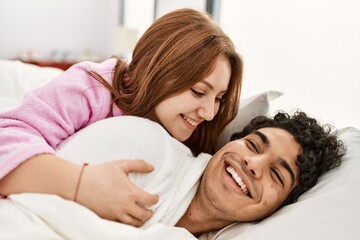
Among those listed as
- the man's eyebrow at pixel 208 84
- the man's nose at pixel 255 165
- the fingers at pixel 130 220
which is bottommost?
the fingers at pixel 130 220

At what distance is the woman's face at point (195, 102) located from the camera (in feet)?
4.26

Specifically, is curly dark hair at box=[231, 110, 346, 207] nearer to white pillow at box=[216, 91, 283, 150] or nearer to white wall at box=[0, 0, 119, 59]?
white pillow at box=[216, 91, 283, 150]

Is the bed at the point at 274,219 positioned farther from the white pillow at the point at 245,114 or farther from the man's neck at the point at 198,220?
the white pillow at the point at 245,114

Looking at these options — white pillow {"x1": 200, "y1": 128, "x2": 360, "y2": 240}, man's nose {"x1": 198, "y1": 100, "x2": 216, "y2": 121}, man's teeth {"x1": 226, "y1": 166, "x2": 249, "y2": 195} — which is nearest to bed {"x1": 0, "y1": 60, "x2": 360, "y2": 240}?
white pillow {"x1": 200, "y1": 128, "x2": 360, "y2": 240}

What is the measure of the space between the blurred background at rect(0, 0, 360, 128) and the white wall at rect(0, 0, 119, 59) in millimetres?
11

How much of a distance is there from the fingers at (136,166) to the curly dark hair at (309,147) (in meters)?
0.49

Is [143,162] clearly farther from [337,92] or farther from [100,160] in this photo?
[337,92]

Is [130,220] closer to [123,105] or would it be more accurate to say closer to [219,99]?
[123,105]

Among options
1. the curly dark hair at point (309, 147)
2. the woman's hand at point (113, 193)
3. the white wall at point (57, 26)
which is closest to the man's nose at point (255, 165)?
the curly dark hair at point (309, 147)

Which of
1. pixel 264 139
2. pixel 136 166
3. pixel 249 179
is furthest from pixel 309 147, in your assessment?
pixel 136 166

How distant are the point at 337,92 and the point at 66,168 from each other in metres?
1.24

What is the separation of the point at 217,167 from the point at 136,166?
31 centimetres

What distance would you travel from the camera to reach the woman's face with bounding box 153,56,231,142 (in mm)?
1300

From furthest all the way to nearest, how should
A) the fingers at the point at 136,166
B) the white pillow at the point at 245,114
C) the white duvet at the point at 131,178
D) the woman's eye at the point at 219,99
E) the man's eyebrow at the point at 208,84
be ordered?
the white pillow at the point at 245,114
the woman's eye at the point at 219,99
the man's eyebrow at the point at 208,84
the fingers at the point at 136,166
the white duvet at the point at 131,178
